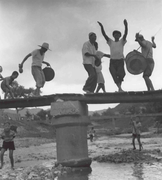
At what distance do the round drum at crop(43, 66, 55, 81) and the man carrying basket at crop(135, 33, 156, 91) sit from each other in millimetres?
2906

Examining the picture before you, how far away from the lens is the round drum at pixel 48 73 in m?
9.66

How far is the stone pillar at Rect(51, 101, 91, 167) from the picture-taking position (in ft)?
25.2

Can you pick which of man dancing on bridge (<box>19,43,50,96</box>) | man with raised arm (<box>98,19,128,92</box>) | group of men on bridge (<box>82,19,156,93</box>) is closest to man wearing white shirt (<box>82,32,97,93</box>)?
group of men on bridge (<box>82,19,156,93</box>)

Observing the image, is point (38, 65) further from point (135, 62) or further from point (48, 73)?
point (135, 62)

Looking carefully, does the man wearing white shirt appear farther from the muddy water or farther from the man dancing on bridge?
the muddy water

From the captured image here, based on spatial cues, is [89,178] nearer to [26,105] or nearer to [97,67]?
[26,105]

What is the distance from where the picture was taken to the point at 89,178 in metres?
6.45

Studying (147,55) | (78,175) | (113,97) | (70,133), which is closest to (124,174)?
(78,175)

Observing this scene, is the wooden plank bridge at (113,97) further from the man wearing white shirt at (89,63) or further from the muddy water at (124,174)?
the muddy water at (124,174)

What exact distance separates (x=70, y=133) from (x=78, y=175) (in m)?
1.22

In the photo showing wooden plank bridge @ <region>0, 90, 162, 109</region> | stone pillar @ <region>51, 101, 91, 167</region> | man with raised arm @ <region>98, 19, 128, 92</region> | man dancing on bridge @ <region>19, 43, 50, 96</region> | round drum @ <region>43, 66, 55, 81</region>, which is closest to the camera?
stone pillar @ <region>51, 101, 91, 167</region>

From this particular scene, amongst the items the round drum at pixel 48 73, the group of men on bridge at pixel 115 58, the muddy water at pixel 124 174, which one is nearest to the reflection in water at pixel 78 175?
the muddy water at pixel 124 174

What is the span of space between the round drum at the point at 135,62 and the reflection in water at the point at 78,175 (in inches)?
122

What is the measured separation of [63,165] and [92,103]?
189 centimetres
